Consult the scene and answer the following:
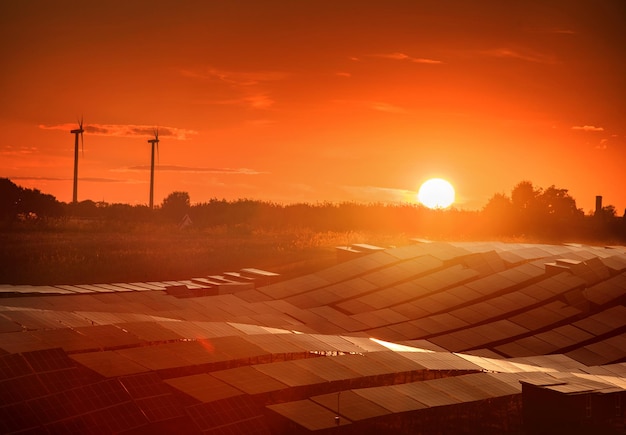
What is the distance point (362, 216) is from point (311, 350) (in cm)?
12752

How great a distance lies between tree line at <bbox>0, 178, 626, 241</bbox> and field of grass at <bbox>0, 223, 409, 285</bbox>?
1445 centimetres

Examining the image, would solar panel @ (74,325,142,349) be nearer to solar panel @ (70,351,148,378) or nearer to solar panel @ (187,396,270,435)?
solar panel @ (70,351,148,378)

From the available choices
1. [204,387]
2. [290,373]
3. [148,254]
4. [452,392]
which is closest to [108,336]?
[204,387]

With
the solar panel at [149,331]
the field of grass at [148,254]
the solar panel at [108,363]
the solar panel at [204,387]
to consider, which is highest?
the solar panel at [149,331]

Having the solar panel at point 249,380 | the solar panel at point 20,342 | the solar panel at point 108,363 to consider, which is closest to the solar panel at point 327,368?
the solar panel at point 249,380

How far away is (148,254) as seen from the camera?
357 feet

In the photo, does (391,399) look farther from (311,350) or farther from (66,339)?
(66,339)

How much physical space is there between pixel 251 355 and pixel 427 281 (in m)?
40.2

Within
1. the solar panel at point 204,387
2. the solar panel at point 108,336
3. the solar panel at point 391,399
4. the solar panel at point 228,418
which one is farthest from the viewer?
the solar panel at point 108,336

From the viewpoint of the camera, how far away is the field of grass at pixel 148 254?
326ft

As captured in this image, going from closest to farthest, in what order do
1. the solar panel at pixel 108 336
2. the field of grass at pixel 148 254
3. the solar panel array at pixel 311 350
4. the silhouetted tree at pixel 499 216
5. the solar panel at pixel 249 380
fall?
the solar panel array at pixel 311 350 → the solar panel at pixel 249 380 → the solar panel at pixel 108 336 → the field of grass at pixel 148 254 → the silhouetted tree at pixel 499 216

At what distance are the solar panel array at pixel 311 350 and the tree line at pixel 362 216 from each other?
233ft

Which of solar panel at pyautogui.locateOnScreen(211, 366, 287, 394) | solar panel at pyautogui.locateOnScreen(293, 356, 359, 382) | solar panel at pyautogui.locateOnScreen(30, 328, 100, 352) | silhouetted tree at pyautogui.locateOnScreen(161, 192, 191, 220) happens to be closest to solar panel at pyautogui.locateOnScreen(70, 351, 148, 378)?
solar panel at pyautogui.locateOnScreen(30, 328, 100, 352)

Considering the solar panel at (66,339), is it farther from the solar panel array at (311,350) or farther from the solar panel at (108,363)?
the solar panel at (108,363)
